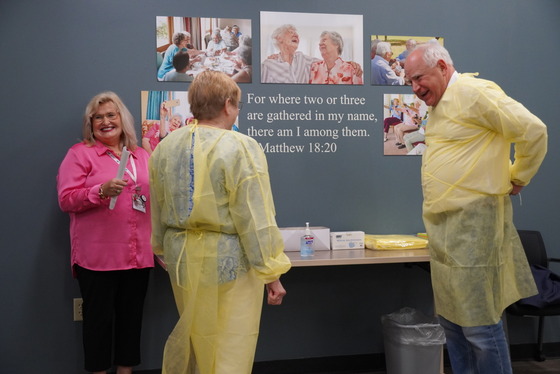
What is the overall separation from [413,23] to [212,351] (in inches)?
93.6

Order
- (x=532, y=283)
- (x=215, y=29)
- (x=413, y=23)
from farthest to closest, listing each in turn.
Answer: (x=413, y=23) → (x=215, y=29) → (x=532, y=283)

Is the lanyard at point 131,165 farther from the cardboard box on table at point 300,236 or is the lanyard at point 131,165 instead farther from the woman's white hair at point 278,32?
the woman's white hair at point 278,32

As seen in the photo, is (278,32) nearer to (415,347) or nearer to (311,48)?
(311,48)

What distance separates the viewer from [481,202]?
7.66 ft

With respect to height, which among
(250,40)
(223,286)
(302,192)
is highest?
(250,40)

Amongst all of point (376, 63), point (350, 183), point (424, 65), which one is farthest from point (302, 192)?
point (424, 65)

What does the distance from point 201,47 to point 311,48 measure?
0.64 meters

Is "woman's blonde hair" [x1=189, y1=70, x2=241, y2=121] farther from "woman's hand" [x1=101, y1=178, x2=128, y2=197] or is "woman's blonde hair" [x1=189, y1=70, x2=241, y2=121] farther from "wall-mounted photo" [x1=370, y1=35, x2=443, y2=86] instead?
"wall-mounted photo" [x1=370, y1=35, x2=443, y2=86]

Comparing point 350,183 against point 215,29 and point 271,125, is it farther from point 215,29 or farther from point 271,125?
point 215,29

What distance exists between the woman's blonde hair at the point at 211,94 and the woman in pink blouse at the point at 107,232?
84cm

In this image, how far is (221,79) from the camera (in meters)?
2.03

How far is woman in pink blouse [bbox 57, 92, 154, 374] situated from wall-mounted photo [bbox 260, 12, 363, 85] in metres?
0.91

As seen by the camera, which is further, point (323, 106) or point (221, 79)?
point (323, 106)

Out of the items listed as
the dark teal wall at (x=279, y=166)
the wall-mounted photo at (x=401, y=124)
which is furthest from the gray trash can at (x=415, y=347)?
the wall-mounted photo at (x=401, y=124)
